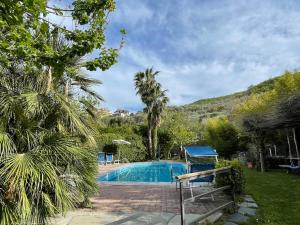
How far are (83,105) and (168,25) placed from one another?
24.8ft

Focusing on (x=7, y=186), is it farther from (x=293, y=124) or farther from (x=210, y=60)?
(x=210, y=60)

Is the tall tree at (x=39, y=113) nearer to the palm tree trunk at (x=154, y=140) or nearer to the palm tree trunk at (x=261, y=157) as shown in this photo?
the palm tree trunk at (x=261, y=157)

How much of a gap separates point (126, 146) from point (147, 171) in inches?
264

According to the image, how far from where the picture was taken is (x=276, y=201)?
6875 millimetres

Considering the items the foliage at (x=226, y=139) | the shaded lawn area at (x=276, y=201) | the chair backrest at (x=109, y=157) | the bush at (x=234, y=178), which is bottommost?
the shaded lawn area at (x=276, y=201)

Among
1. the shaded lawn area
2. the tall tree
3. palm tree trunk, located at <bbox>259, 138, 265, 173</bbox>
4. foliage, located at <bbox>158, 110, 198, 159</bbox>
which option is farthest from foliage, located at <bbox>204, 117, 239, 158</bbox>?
the tall tree

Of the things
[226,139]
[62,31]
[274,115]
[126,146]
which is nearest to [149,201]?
[62,31]

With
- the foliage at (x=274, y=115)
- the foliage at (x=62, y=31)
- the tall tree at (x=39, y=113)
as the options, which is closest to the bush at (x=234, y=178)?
the tall tree at (x=39, y=113)

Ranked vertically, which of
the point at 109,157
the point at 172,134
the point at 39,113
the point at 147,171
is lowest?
the point at 147,171

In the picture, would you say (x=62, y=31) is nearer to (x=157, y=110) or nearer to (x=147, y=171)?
(x=147, y=171)

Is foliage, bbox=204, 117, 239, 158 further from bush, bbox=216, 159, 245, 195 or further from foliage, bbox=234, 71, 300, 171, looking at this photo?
bush, bbox=216, 159, 245, 195

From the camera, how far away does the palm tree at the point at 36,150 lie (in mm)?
3713

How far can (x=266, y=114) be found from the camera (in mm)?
12531

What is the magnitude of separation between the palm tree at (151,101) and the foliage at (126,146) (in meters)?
1.17
